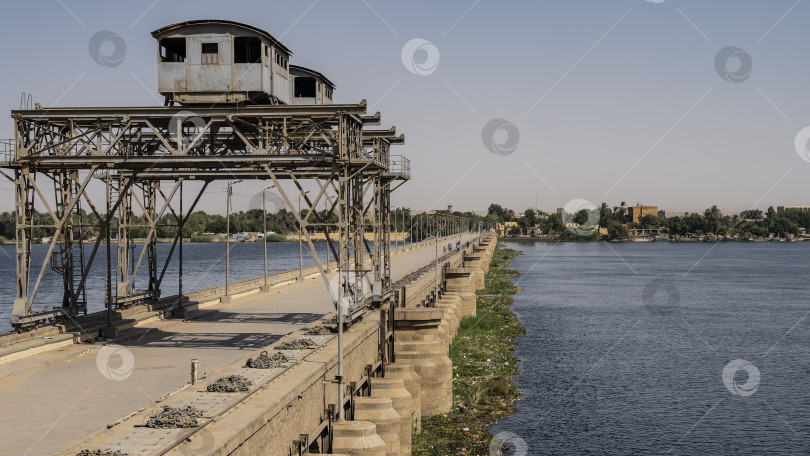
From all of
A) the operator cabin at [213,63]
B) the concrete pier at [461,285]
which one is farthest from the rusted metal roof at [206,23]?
the concrete pier at [461,285]

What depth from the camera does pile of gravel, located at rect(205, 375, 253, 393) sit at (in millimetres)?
17906

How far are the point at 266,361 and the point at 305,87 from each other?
2157 cm

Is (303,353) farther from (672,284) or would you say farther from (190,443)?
(672,284)

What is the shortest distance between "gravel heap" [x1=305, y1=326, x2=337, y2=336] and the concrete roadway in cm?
230

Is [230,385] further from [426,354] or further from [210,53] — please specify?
[210,53]

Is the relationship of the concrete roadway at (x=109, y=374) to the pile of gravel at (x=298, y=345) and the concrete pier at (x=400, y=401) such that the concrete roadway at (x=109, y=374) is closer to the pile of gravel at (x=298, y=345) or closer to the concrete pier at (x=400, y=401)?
the pile of gravel at (x=298, y=345)

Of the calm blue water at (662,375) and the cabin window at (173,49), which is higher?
the cabin window at (173,49)

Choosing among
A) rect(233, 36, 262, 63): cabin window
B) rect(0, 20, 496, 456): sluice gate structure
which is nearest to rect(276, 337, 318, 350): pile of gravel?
rect(0, 20, 496, 456): sluice gate structure

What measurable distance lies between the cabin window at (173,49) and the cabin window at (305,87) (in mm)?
7414

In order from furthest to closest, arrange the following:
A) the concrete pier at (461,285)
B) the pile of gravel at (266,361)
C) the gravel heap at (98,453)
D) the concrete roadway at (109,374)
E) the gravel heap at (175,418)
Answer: the concrete pier at (461,285)
the pile of gravel at (266,361)
the concrete roadway at (109,374)
the gravel heap at (175,418)
the gravel heap at (98,453)

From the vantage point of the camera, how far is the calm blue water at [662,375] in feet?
105

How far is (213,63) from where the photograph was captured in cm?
3222

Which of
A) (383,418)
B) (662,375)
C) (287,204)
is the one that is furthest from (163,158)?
(662,375)

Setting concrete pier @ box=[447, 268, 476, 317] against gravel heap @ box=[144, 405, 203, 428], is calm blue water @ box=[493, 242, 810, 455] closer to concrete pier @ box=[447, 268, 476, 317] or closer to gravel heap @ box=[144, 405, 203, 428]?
concrete pier @ box=[447, 268, 476, 317]
